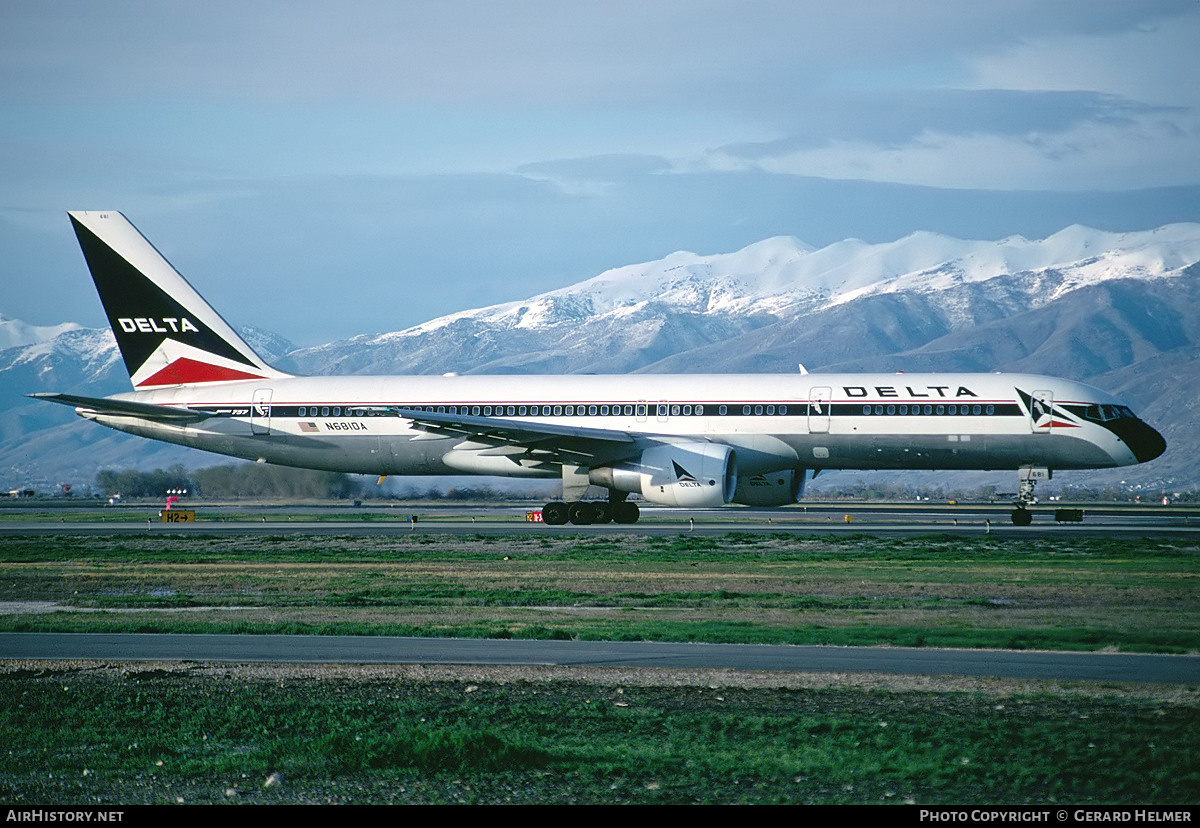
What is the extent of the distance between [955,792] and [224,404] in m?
35.9

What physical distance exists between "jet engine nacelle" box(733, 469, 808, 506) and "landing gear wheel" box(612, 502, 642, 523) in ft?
11.7

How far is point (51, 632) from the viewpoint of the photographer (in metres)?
17.9

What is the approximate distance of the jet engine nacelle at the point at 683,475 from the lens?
1426 inches

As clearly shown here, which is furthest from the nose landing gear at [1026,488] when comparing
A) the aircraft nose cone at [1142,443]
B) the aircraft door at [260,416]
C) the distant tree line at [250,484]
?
the distant tree line at [250,484]

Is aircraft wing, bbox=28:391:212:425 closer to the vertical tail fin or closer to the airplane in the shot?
the airplane

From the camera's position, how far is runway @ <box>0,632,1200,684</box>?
47.1 ft

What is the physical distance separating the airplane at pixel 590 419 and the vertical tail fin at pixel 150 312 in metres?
0.05

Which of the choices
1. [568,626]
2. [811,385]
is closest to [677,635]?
[568,626]

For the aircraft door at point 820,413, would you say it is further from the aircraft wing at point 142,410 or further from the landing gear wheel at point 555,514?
the aircraft wing at point 142,410

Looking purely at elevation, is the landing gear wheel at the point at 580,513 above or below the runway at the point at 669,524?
above

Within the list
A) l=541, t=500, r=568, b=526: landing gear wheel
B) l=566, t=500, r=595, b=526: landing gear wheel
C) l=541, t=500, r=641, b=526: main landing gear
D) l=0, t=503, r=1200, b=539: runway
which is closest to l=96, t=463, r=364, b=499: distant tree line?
l=0, t=503, r=1200, b=539: runway

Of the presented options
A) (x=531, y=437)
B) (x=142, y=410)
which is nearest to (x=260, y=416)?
(x=142, y=410)

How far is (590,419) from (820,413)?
23.5 feet

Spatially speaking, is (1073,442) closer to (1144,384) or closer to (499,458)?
(499,458)
